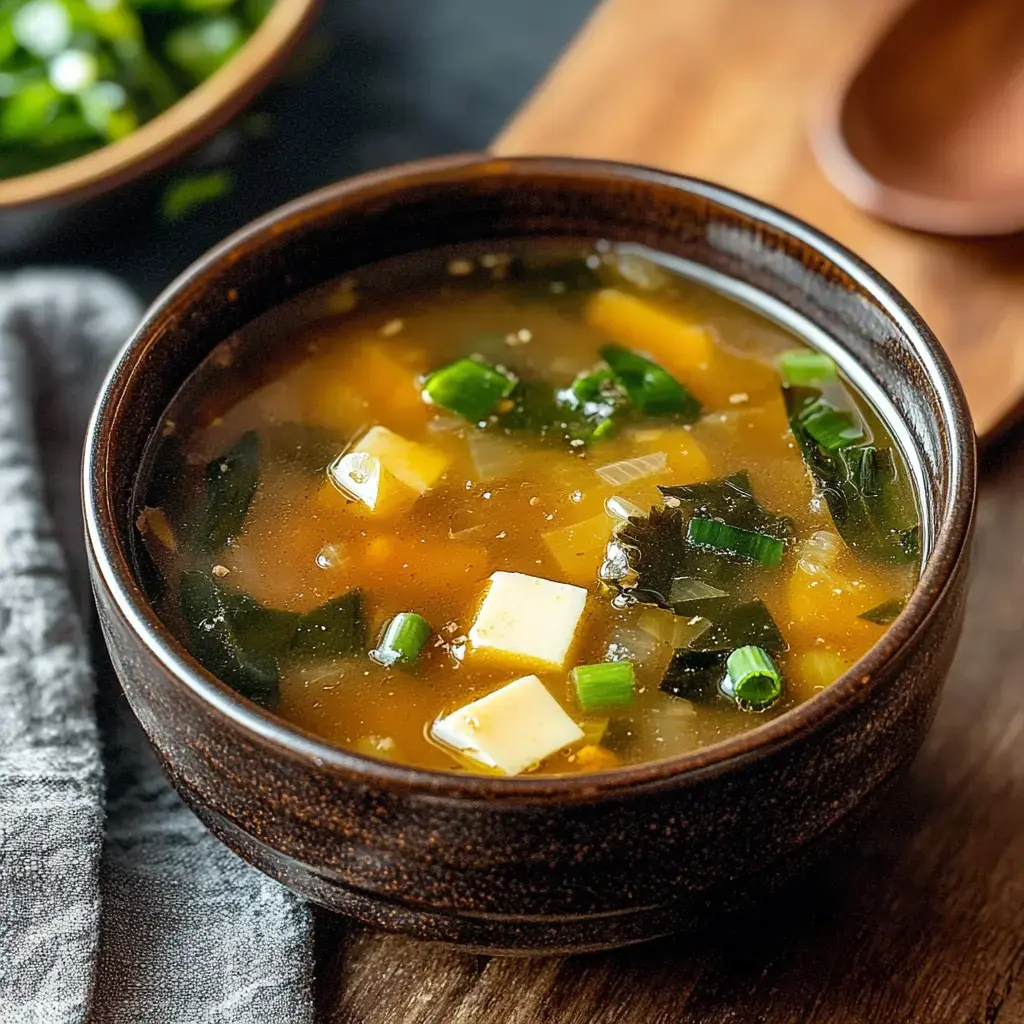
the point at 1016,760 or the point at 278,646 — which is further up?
the point at 1016,760

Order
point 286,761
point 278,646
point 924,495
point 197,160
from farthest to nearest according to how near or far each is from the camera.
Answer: point 197,160 → point 924,495 → point 278,646 → point 286,761

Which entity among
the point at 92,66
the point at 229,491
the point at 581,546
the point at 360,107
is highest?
the point at 581,546

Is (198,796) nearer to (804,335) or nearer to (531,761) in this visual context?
(531,761)

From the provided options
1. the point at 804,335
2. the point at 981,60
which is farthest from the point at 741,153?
the point at 804,335

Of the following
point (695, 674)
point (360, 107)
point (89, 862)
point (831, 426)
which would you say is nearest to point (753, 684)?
point (695, 674)

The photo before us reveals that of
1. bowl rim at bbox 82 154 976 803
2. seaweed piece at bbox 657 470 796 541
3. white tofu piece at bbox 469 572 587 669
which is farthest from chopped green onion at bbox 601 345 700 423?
white tofu piece at bbox 469 572 587 669

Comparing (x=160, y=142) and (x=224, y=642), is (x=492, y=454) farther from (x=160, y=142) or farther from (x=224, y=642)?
(x=160, y=142)

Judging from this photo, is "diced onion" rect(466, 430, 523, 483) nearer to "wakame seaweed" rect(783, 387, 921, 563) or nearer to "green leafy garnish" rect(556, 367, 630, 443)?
"green leafy garnish" rect(556, 367, 630, 443)
